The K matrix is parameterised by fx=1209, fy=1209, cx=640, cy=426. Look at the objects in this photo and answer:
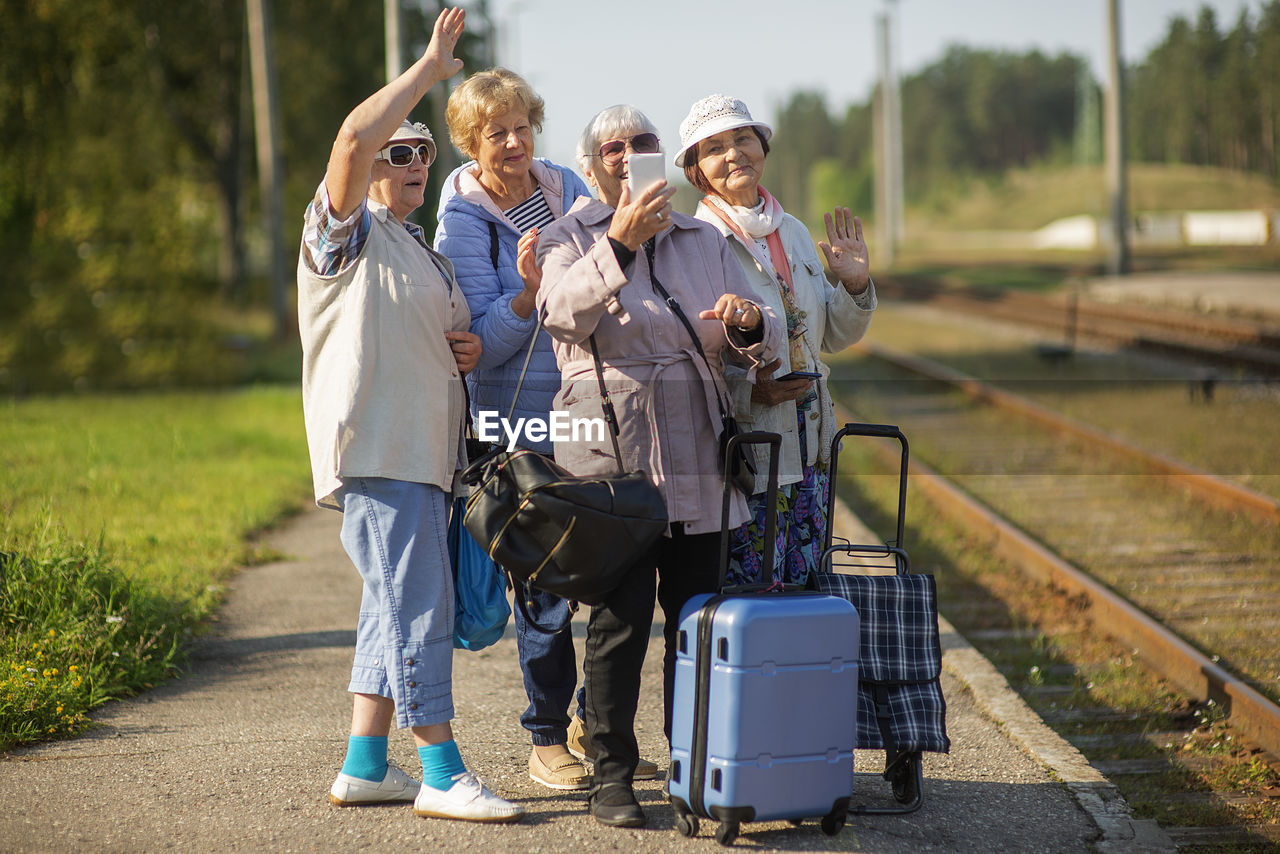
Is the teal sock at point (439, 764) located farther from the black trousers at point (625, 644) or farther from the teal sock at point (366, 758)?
the black trousers at point (625, 644)

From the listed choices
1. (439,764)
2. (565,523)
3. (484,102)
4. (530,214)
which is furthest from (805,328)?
(439,764)

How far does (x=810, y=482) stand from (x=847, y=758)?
916mm

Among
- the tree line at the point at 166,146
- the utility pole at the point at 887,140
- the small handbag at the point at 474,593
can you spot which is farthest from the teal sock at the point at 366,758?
the utility pole at the point at 887,140

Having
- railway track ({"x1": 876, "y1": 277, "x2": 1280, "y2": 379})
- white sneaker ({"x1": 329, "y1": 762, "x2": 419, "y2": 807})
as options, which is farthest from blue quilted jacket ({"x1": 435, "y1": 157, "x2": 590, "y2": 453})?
railway track ({"x1": 876, "y1": 277, "x2": 1280, "y2": 379})

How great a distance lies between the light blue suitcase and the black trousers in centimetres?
17

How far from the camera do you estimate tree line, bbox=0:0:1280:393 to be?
57.8ft

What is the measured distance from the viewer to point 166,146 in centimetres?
3148

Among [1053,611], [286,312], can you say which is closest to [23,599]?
[1053,611]

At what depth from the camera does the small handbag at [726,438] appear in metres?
3.55

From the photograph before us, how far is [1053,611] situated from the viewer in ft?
20.9

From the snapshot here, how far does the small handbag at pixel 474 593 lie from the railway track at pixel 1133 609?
228cm

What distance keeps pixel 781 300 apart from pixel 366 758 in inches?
77.3

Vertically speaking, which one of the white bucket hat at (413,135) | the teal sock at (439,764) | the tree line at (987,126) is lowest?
the teal sock at (439,764)

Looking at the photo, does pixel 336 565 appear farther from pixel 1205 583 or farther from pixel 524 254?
pixel 1205 583
